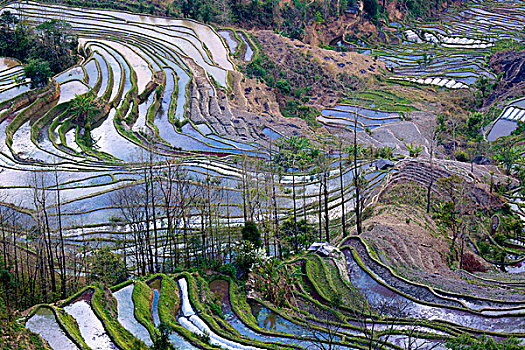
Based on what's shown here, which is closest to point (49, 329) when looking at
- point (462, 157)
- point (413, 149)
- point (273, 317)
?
point (273, 317)

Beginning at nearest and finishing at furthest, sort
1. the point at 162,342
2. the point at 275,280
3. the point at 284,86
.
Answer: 1. the point at 162,342
2. the point at 275,280
3. the point at 284,86

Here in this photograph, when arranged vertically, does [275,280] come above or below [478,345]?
below

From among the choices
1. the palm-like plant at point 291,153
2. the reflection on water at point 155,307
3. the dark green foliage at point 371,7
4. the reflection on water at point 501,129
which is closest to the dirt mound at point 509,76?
the reflection on water at point 501,129

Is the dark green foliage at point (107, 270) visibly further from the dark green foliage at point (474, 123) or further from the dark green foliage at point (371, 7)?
the dark green foliage at point (371, 7)

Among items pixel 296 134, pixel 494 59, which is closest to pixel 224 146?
pixel 296 134

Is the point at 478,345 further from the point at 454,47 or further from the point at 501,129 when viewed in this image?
the point at 454,47

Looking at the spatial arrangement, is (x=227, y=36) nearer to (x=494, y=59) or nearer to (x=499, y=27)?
(x=494, y=59)
